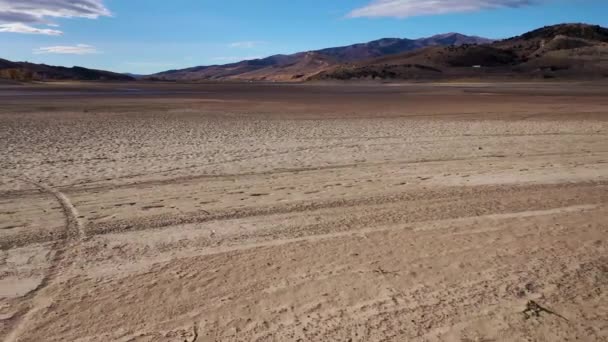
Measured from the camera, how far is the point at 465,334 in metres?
3.61

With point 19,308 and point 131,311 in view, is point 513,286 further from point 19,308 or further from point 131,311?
point 19,308

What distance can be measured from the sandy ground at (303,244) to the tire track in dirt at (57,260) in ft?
0.05

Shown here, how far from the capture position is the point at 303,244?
17.4ft

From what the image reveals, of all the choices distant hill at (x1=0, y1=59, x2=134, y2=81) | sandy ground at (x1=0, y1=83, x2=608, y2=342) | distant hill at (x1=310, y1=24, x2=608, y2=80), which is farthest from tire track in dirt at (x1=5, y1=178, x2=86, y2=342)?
distant hill at (x1=0, y1=59, x2=134, y2=81)

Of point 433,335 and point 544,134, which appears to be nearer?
point 433,335

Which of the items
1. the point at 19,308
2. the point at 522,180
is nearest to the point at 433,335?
the point at 19,308

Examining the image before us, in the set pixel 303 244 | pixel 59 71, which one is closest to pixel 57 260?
A: pixel 303 244

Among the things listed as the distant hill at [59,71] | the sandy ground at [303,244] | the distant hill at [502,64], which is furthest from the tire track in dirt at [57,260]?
the distant hill at [59,71]

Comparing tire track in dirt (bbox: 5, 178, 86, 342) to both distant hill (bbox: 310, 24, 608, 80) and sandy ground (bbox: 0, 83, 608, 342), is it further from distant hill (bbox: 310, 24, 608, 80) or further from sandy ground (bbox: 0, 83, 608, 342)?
distant hill (bbox: 310, 24, 608, 80)

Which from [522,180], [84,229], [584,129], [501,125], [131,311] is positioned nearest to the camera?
[131,311]

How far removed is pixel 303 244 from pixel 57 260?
219 centimetres

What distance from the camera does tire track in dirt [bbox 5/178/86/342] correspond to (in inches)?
147

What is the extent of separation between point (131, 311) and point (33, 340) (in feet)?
2.09

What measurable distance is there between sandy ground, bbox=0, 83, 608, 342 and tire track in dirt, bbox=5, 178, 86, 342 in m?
0.02
